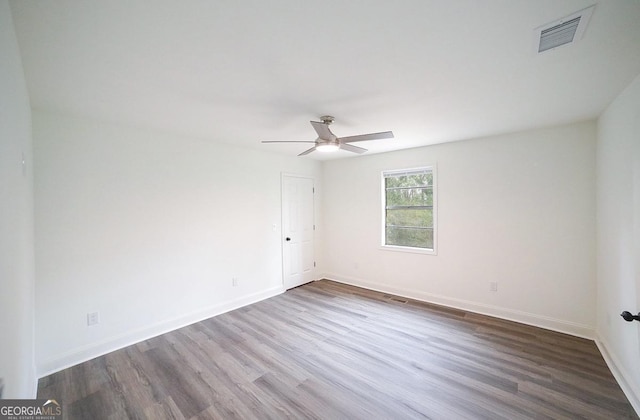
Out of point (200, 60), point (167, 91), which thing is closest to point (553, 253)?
point (200, 60)

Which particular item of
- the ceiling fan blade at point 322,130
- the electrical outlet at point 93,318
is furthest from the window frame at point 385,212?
the electrical outlet at point 93,318

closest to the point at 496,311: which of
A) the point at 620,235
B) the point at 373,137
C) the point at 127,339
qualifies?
the point at 620,235

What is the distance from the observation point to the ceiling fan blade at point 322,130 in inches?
91.1

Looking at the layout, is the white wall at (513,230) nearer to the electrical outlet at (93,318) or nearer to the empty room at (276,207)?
the empty room at (276,207)

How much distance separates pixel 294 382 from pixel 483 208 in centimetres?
322

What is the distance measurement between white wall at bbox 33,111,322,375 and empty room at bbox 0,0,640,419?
21 millimetres

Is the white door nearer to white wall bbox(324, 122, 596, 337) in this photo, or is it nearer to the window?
white wall bbox(324, 122, 596, 337)

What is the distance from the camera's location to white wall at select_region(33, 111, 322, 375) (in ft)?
8.07

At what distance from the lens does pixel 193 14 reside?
1.25 meters

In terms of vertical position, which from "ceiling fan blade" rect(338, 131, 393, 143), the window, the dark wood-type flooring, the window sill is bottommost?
the dark wood-type flooring

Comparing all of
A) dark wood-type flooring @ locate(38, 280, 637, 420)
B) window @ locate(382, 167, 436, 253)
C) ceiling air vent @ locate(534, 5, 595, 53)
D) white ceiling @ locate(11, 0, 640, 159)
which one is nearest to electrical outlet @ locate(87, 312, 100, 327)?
dark wood-type flooring @ locate(38, 280, 637, 420)

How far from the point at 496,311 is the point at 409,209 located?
6.16ft

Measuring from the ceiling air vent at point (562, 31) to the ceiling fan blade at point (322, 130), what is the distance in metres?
1.51

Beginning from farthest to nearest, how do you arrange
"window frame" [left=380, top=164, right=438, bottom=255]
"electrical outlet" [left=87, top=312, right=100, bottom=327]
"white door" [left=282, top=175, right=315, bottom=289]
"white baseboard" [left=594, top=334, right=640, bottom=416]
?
1. "white door" [left=282, top=175, right=315, bottom=289]
2. "window frame" [left=380, top=164, right=438, bottom=255]
3. "electrical outlet" [left=87, top=312, right=100, bottom=327]
4. "white baseboard" [left=594, top=334, right=640, bottom=416]
